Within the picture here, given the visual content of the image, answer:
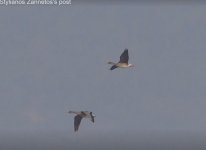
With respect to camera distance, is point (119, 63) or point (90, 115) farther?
point (119, 63)

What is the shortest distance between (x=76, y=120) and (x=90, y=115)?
200 inches

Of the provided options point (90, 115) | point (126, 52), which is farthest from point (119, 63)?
point (90, 115)

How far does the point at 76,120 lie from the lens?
107500mm

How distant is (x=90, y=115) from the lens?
337ft

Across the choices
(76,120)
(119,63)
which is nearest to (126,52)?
(119,63)

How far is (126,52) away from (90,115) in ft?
30.1

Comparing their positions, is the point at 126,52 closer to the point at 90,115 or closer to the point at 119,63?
the point at 119,63

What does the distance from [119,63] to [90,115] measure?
897cm

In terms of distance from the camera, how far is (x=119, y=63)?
10950cm

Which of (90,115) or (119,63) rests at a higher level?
(119,63)

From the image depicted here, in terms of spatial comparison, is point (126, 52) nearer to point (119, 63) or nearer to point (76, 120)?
point (119, 63)

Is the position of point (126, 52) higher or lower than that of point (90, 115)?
higher

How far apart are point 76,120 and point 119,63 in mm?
7480
